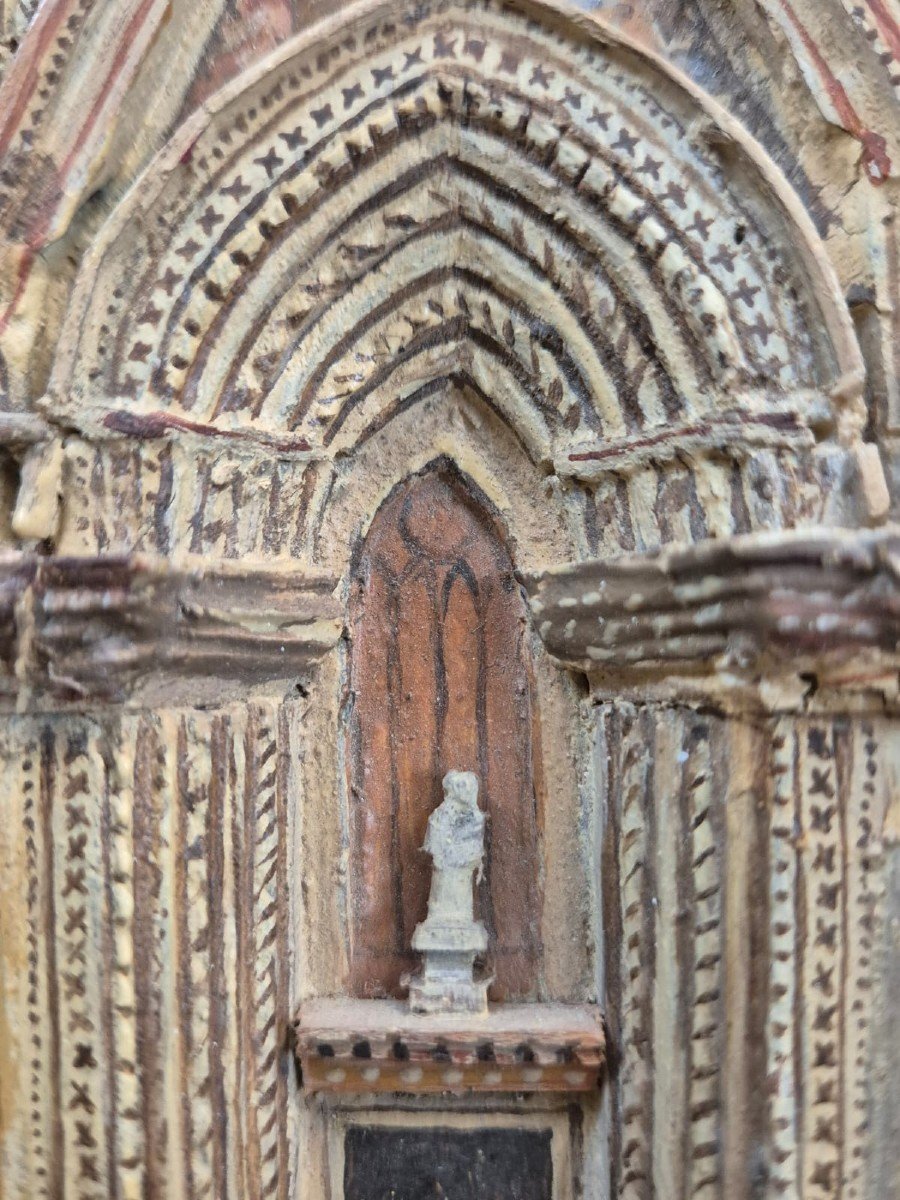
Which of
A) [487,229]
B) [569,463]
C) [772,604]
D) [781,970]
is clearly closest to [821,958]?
[781,970]

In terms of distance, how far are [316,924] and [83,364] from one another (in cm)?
143

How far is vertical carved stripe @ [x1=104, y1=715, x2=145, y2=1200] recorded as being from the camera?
1.87 m

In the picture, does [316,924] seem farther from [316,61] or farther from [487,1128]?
[316,61]

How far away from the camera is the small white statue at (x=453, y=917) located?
2123 mm

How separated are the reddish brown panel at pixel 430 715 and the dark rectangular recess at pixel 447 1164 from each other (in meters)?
0.34

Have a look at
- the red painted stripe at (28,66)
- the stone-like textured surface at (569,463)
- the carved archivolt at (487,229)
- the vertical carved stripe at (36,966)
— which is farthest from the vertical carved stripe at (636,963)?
the red painted stripe at (28,66)

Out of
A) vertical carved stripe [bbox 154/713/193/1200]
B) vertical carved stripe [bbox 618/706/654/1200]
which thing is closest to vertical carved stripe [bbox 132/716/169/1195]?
vertical carved stripe [bbox 154/713/193/1200]

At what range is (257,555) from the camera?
6.68 ft

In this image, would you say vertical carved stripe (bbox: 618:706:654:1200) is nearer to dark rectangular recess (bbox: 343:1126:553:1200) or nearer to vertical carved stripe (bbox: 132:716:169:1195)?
dark rectangular recess (bbox: 343:1126:553:1200)

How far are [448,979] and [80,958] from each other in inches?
32.7

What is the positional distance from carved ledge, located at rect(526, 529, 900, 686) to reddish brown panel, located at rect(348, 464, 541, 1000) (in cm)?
45

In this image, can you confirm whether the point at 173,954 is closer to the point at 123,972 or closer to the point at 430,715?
the point at 123,972

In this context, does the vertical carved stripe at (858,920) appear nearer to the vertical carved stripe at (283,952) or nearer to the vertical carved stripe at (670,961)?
the vertical carved stripe at (670,961)

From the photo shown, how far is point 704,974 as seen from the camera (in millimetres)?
1885
